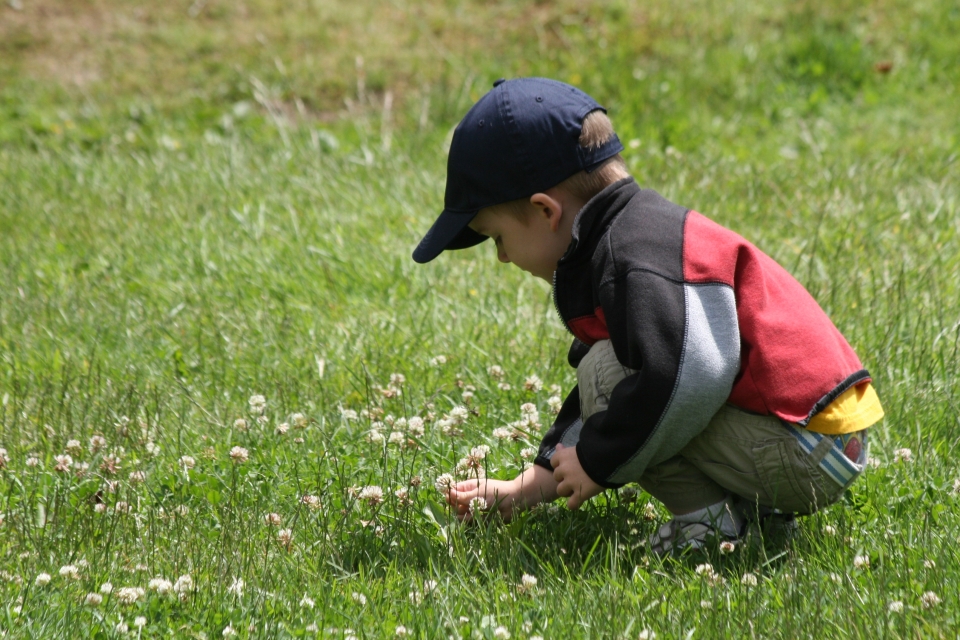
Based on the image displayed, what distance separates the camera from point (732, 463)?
2.69 meters

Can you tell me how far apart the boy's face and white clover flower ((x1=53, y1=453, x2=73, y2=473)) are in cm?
153

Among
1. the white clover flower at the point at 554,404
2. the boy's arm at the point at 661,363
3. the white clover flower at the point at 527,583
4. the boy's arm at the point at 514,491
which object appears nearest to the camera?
the boy's arm at the point at 661,363

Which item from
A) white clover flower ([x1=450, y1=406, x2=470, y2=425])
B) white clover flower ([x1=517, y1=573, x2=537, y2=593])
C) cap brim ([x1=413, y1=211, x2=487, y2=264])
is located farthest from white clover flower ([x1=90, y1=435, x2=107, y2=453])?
white clover flower ([x1=517, y1=573, x2=537, y2=593])

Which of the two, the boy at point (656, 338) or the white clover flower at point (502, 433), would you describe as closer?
the boy at point (656, 338)

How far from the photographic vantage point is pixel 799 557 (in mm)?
2568

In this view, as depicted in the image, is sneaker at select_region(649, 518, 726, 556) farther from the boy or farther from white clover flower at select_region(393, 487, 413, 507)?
white clover flower at select_region(393, 487, 413, 507)

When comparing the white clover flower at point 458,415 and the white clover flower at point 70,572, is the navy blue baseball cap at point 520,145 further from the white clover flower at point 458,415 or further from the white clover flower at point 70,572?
the white clover flower at point 70,572

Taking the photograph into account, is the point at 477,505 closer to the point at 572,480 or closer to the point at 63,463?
the point at 572,480

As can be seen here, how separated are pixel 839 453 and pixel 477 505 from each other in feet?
3.20

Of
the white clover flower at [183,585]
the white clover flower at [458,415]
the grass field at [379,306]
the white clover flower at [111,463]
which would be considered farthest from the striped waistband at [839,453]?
the white clover flower at [111,463]

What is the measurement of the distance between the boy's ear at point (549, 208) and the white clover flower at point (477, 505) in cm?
78

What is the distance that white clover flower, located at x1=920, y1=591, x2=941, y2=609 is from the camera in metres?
2.29

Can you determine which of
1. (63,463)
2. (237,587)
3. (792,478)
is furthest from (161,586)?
(792,478)

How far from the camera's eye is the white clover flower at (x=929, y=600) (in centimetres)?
229
